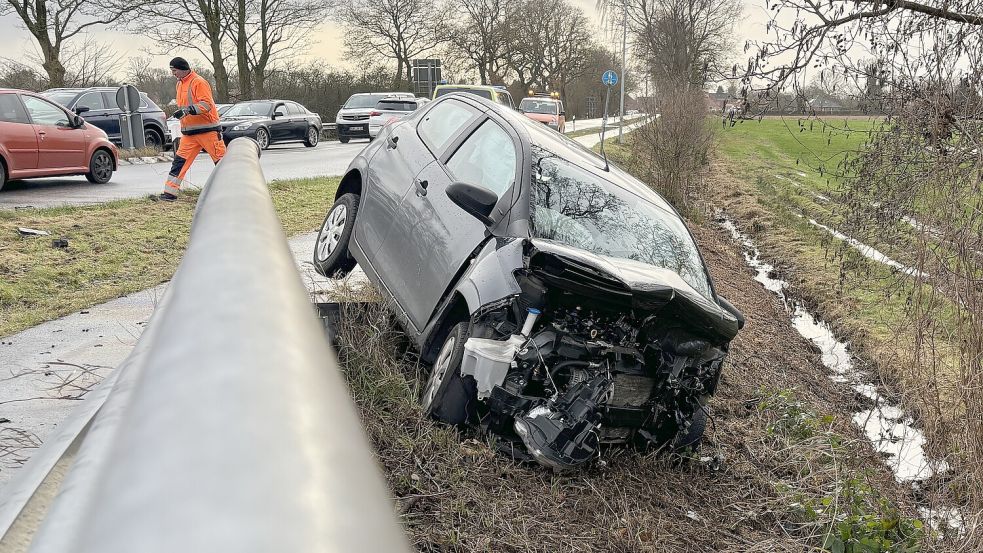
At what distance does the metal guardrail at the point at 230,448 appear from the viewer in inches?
12.8

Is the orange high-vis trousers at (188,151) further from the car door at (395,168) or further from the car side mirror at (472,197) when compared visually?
the car side mirror at (472,197)

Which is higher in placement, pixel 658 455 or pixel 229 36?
pixel 229 36

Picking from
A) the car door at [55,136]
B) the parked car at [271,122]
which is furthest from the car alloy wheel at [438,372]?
the parked car at [271,122]

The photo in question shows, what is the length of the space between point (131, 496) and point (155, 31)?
117ft

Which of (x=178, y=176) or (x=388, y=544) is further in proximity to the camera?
(x=178, y=176)

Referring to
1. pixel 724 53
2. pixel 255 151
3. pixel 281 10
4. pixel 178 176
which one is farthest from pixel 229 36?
pixel 255 151

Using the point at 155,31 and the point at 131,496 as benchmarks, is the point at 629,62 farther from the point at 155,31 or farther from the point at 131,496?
the point at 131,496

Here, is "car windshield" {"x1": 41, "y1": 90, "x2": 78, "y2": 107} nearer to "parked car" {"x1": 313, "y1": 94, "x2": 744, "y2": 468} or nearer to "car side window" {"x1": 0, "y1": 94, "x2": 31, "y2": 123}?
"car side window" {"x1": 0, "y1": 94, "x2": 31, "y2": 123}

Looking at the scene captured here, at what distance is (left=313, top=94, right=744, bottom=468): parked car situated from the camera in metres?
4.28

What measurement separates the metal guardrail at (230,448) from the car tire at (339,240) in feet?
20.0

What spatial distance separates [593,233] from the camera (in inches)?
196

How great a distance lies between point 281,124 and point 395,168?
19790mm

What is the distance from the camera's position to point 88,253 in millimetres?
7812

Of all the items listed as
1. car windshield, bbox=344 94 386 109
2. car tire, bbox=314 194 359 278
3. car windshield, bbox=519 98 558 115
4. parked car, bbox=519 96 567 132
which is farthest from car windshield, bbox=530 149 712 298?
car windshield, bbox=519 98 558 115
